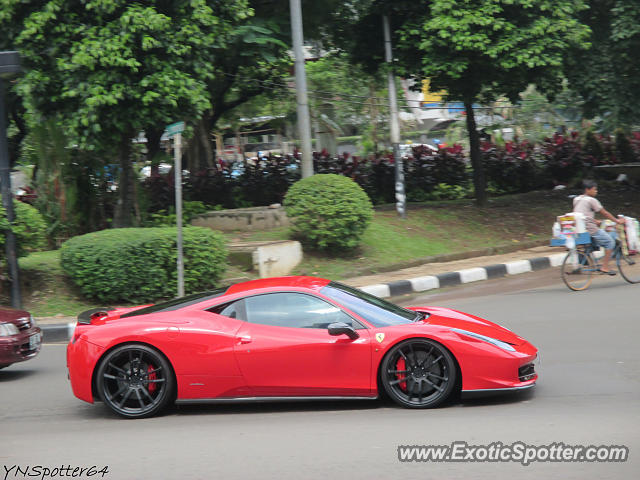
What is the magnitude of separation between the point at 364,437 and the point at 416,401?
0.80 metres

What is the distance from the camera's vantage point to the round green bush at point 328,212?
13844mm

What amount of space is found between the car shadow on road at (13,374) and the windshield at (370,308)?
3749mm

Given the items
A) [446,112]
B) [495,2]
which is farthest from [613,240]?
[446,112]

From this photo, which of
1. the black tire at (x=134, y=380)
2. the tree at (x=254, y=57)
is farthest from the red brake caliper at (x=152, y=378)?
the tree at (x=254, y=57)

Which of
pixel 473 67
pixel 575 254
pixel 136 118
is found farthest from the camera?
pixel 473 67

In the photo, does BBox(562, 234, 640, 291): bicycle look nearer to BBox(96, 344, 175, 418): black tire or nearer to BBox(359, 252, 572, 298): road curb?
BBox(359, 252, 572, 298): road curb

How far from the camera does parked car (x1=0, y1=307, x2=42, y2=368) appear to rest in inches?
301

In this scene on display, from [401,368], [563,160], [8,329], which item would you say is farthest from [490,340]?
[563,160]

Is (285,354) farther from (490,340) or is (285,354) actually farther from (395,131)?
(395,131)

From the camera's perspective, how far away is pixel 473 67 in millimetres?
16578

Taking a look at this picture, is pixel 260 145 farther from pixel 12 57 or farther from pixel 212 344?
pixel 212 344

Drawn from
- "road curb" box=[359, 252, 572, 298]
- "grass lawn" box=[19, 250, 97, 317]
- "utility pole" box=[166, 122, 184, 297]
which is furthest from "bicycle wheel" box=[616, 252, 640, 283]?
"grass lawn" box=[19, 250, 97, 317]

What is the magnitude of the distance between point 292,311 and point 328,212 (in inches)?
302

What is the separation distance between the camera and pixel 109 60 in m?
12.4
